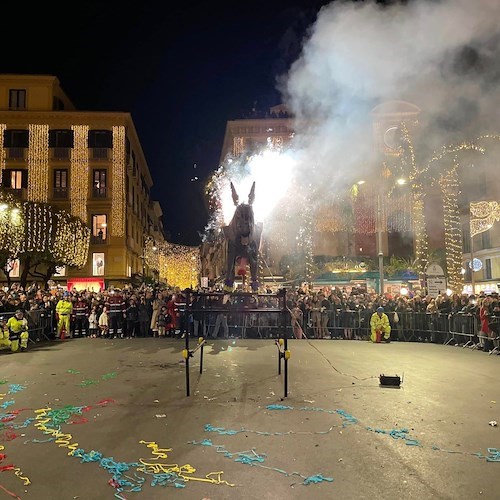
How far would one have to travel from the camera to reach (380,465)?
4949mm

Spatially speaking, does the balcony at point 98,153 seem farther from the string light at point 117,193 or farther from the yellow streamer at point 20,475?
the yellow streamer at point 20,475

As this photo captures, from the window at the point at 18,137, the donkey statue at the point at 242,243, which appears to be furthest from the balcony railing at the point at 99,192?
the donkey statue at the point at 242,243

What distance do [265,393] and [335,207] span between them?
33.8 m

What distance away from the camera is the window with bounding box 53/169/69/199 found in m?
43.9

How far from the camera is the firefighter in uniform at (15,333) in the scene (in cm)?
1384

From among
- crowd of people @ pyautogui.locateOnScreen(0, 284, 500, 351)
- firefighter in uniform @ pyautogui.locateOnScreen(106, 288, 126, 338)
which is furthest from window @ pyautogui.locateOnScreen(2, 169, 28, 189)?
firefighter in uniform @ pyautogui.locateOnScreen(106, 288, 126, 338)

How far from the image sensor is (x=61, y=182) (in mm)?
44344

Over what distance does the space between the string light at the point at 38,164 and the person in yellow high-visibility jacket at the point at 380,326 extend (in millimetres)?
36176

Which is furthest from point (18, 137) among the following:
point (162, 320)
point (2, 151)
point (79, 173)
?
point (162, 320)

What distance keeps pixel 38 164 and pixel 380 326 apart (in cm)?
A: 3805

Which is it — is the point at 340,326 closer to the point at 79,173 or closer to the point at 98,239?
the point at 98,239

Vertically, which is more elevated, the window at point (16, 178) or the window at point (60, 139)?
the window at point (60, 139)

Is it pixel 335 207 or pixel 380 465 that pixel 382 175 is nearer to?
pixel 335 207

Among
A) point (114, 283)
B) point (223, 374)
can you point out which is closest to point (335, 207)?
point (114, 283)
